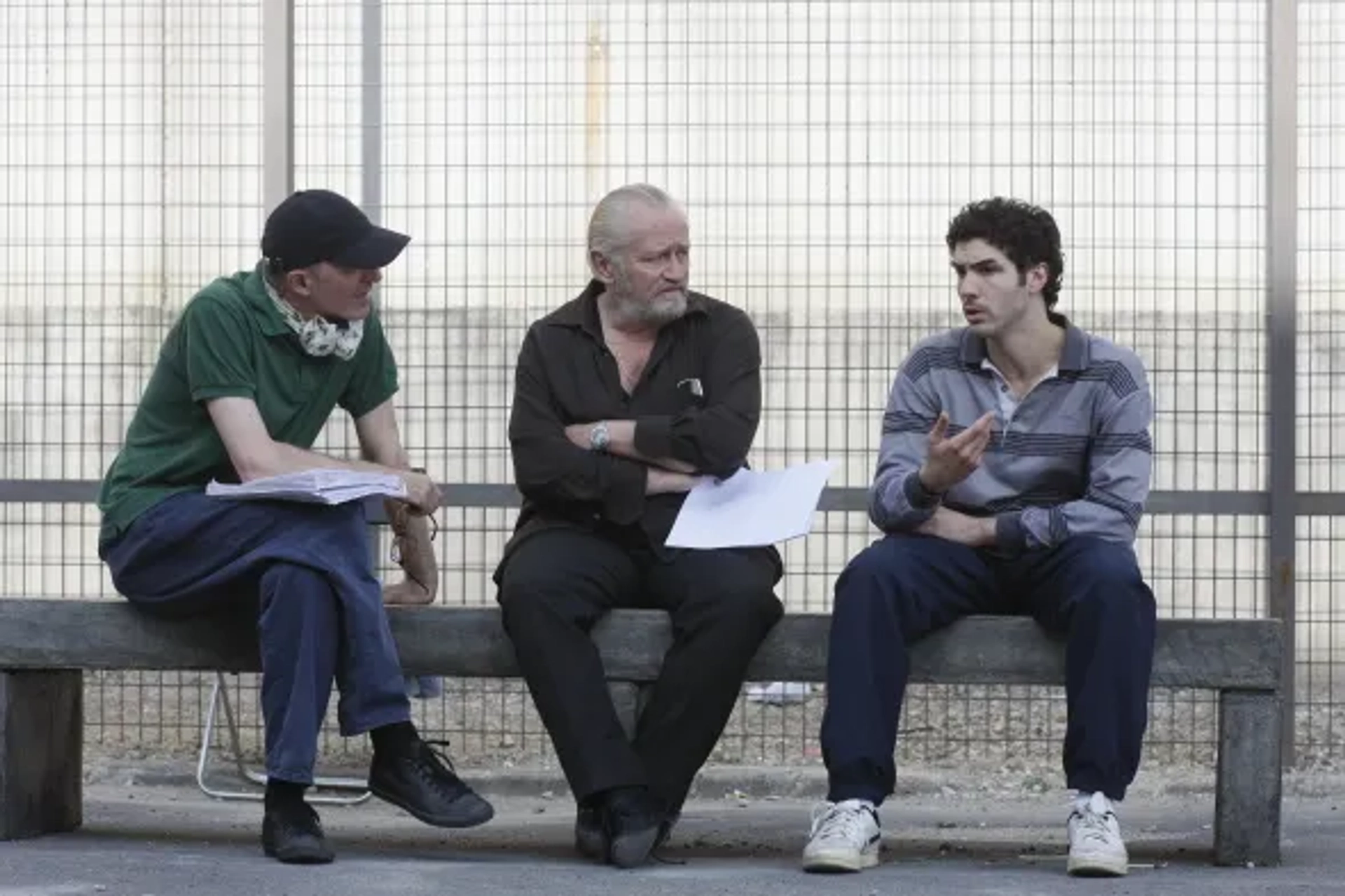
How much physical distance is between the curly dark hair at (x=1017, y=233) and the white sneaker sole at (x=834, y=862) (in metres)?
1.30

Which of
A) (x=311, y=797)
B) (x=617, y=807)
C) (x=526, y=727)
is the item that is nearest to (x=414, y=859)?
(x=617, y=807)

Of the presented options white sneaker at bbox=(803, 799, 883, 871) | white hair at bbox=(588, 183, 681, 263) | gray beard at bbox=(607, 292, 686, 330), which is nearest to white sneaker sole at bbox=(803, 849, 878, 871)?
white sneaker at bbox=(803, 799, 883, 871)

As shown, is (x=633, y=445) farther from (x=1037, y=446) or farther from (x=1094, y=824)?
(x=1094, y=824)

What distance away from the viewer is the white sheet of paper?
6000mm

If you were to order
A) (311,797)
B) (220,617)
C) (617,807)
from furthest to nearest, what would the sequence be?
1. (311,797)
2. (220,617)
3. (617,807)

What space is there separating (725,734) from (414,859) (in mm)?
2325

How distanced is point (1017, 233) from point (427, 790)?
1726mm

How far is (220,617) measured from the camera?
20.1 feet

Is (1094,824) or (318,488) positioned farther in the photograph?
(318,488)

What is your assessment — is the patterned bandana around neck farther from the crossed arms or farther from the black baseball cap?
the crossed arms

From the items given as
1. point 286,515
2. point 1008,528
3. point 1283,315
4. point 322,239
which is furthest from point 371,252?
point 1283,315

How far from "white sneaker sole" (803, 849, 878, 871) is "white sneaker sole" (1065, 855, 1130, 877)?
0.42 m

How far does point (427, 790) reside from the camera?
5.84 m

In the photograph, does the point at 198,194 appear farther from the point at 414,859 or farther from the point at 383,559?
the point at 414,859
